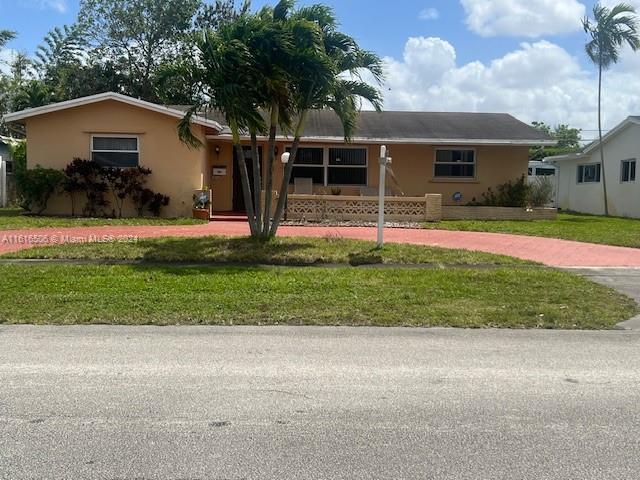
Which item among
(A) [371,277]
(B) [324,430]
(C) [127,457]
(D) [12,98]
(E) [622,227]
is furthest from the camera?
(D) [12,98]

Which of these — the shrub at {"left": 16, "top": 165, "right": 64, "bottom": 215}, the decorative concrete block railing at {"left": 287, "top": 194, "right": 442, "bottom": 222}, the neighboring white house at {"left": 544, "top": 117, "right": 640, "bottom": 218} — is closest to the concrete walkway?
the decorative concrete block railing at {"left": 287, "top": 194, "right": 442, "bottom": 222}

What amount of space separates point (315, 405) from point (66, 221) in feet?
46.3

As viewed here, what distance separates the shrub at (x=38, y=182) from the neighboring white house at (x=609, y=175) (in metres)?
21.7

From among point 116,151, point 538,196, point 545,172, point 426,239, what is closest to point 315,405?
point 426,239

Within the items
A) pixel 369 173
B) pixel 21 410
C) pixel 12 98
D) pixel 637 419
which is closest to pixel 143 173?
pixel 369 173

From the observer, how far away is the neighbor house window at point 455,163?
22.5 m

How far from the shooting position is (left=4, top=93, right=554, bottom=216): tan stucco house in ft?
60.8

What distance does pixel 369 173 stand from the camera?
22203 millimetres

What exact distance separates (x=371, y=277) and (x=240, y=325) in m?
3.26

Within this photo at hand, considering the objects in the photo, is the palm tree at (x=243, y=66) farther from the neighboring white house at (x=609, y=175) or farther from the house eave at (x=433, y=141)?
the neighboring white house at (x=609, y=175)

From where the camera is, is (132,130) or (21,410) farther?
(132,130)

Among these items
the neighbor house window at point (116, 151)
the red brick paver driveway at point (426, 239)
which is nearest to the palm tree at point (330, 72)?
the red brick paver driveway at point (426, 239)

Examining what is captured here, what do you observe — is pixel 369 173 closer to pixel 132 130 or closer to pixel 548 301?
pixel 132 130

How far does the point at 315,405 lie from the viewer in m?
4.54
